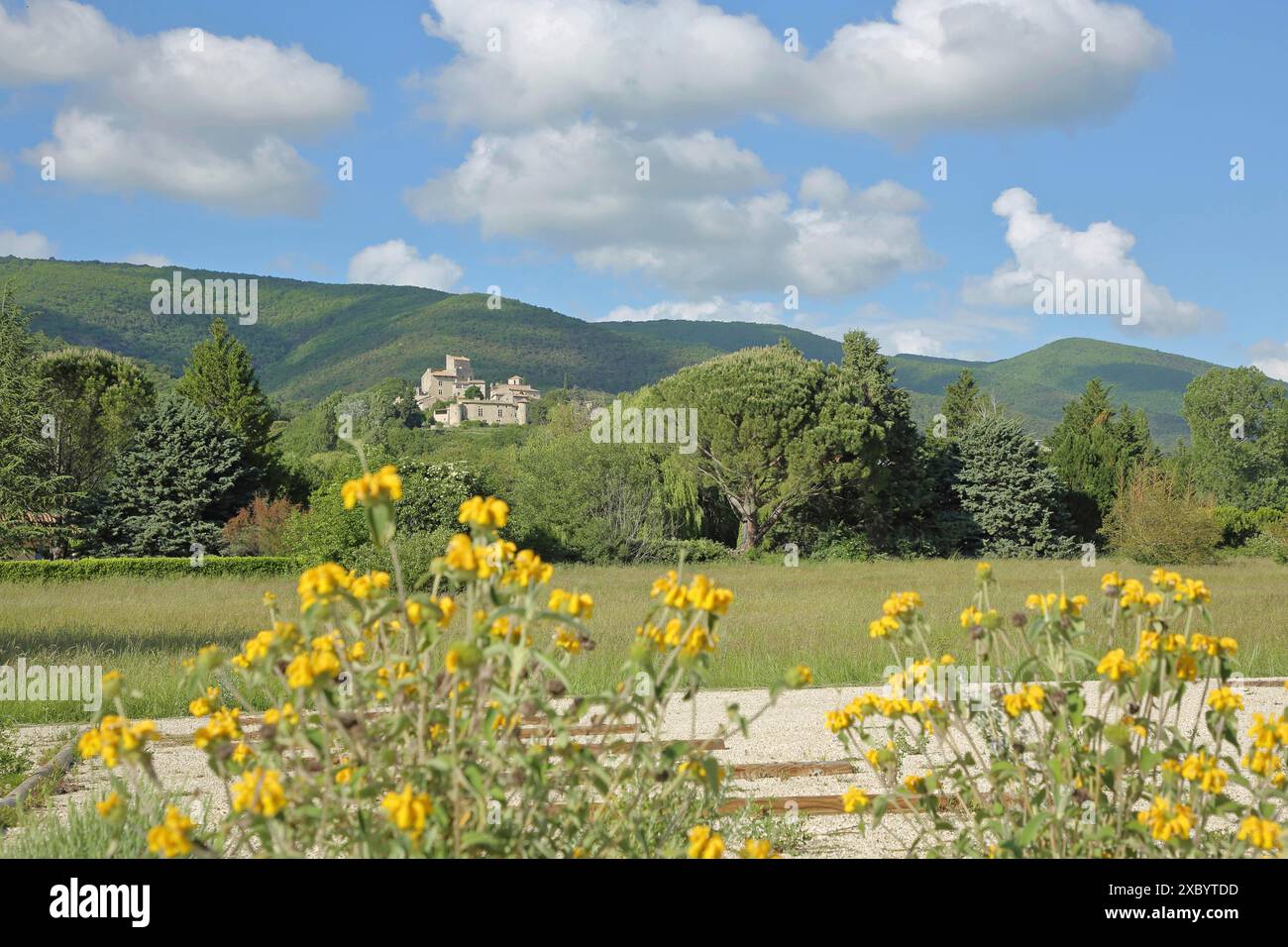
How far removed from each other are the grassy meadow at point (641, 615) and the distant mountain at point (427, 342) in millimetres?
77956

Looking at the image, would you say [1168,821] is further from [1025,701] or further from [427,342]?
[427,342]

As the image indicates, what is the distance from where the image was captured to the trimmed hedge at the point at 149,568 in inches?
835

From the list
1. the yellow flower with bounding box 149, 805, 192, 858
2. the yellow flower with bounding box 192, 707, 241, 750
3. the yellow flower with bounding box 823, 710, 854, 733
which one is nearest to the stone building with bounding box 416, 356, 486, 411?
the yellow flower with bounding box 823, 710, 854, 733

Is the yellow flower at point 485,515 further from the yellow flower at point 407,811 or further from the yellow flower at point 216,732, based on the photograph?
the yellow flower at point 216,732

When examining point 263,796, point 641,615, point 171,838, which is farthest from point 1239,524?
point 171,838

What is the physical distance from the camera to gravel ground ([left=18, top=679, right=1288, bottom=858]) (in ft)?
13.6

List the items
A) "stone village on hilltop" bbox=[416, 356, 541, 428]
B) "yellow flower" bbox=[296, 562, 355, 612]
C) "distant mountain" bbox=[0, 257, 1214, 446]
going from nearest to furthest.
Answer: "yellow flower" bbox=[296, 562, 355, 612] < "stone village on hilltop" bbox=[416, 356, 541, 428] < "distant mountain" bbox=[0, 257, 1214, 446]

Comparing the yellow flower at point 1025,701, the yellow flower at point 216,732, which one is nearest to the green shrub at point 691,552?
the yellow flower at point 1025,701

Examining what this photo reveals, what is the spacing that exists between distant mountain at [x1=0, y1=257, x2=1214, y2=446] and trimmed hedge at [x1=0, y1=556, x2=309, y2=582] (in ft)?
266

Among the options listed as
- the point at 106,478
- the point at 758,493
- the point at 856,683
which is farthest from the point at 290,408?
the point at 856,683

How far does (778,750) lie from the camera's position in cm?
587

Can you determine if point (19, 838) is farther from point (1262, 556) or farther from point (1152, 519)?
point (1262, 556)

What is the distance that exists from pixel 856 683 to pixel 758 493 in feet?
78.1

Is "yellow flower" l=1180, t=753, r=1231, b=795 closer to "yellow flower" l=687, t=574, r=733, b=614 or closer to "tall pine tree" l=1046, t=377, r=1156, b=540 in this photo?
"yellow flower" l=687, t=574, r=733, b=614
